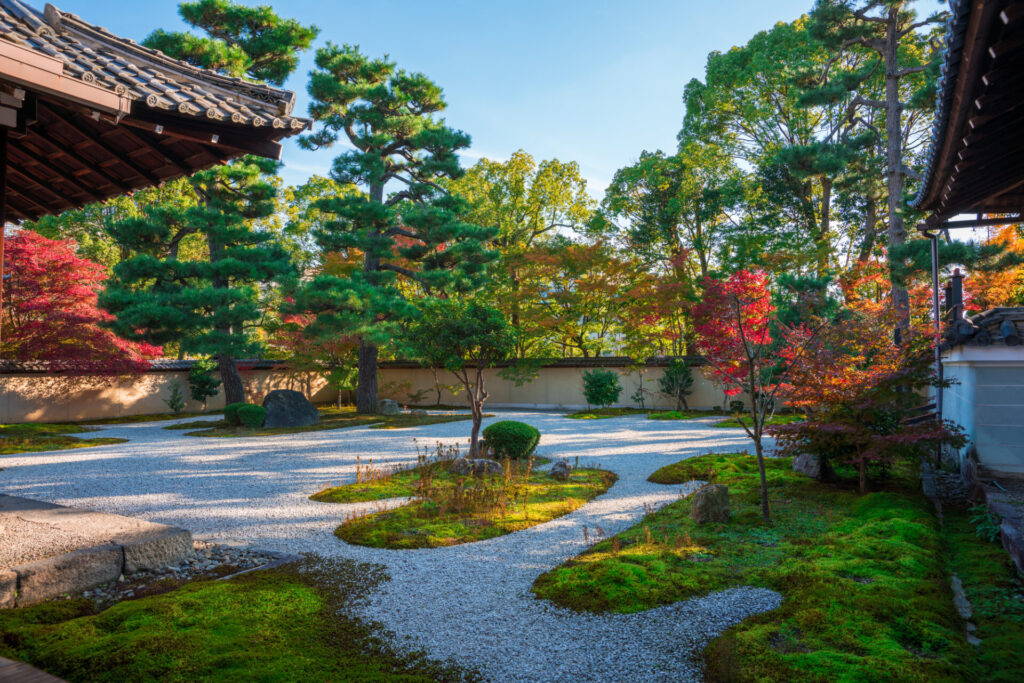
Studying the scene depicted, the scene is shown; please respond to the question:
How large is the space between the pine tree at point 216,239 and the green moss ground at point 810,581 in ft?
37.4

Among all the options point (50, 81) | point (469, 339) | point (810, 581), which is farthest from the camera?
point (469, 339)

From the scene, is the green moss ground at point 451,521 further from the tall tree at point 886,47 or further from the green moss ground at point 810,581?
the tall tree at point 886,47

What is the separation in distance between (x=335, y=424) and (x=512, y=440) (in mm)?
7563

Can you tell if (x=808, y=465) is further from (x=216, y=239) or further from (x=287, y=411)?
(x=216, y=239)

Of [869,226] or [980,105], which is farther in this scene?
[869,226]

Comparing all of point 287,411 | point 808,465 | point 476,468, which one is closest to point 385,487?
point 476,468

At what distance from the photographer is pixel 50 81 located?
2.18m

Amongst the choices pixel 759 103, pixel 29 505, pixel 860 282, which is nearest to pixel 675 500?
pixel 29 505

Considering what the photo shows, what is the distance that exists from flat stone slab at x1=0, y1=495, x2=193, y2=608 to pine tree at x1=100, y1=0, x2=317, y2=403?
30.5ft

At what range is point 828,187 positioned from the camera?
18203 mm

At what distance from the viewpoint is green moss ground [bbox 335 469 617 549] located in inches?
186

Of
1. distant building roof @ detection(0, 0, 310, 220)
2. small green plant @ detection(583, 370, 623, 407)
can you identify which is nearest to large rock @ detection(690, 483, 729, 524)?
distant building roof @ detection(0, 0, 310, 220)

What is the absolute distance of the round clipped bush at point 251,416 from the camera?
1378 centimetres

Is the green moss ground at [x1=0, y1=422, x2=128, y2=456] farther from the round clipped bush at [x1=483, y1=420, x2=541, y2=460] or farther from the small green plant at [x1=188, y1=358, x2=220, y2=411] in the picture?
the round clipped bush at [x1=483, y1=420, x2=541, y2=460]
